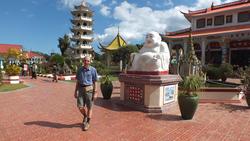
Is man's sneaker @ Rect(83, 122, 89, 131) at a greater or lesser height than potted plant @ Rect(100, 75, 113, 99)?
lesser

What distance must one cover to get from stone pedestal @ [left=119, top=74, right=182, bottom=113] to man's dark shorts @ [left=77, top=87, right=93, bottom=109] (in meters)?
2.43

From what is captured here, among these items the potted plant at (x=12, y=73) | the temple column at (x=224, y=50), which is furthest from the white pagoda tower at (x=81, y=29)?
the potted plant at (x=12, y=73)

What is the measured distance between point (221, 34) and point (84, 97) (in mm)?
21225

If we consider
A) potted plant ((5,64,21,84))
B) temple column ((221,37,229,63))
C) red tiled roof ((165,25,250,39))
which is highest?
red tiled roof ((165,25,250,39))

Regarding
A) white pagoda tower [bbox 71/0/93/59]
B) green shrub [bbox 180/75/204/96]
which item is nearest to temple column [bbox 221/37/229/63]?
green shrub [bbox 180/75/204/96]

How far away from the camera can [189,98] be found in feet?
22.3

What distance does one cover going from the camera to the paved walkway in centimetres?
521

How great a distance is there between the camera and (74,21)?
4625cm

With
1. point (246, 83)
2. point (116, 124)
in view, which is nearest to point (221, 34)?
point (246, 83)

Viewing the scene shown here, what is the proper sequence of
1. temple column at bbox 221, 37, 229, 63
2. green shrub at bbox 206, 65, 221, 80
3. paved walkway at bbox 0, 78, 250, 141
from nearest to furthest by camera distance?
paved walkway at bbox 0, 78, 250, 141 → green shrub at bbox 206, 65, 221, 80 → temple column at bbox 221, 37, 229, 63

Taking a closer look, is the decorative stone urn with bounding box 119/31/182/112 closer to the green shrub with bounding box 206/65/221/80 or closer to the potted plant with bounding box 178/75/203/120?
the potted plant with bounding box 178/75/203/120

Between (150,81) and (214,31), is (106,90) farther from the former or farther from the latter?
(214,31)

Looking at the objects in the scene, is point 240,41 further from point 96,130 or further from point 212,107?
point 96,130

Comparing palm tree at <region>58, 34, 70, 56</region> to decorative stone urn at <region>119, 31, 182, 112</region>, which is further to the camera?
palm tree at <region>58, 34, 70, 56</region>
